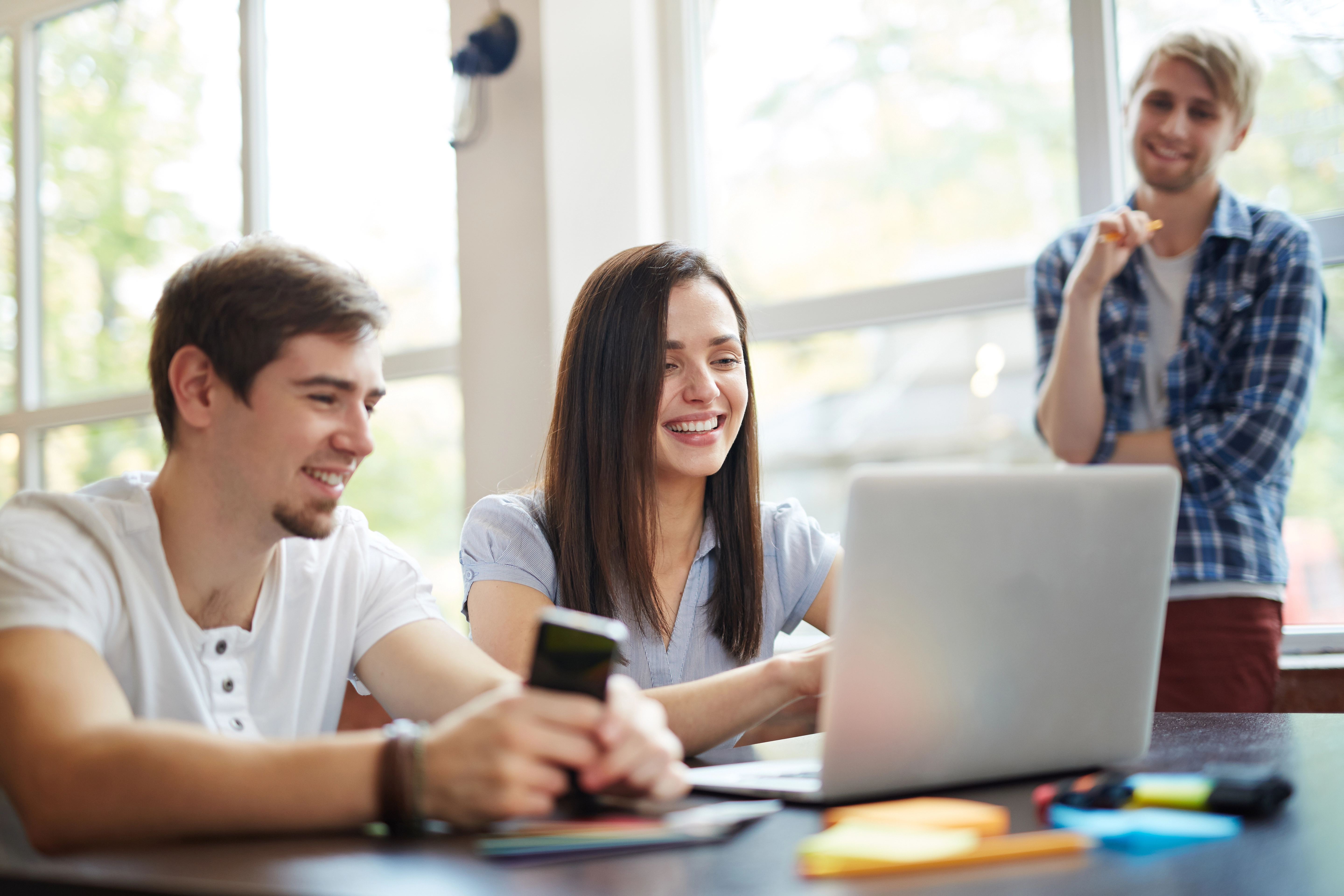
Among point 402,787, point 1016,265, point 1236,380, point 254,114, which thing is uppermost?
point 254,114

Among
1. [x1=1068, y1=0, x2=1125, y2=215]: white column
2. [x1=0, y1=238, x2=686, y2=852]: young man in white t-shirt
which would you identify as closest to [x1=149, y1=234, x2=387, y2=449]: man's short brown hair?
[x1=0, y1=238, x2=686, y2=852]: young man in white t-shirt

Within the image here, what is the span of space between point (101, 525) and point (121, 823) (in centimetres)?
43

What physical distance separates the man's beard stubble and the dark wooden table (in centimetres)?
45

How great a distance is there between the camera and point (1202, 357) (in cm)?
206

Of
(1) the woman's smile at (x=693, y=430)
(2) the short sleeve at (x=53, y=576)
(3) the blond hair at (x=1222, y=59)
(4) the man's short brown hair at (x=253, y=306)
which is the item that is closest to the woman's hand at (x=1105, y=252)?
(3) the blond hair at (x=1222, y=59)

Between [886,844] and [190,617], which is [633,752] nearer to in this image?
[886,844]

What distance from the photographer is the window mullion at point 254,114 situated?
380cm

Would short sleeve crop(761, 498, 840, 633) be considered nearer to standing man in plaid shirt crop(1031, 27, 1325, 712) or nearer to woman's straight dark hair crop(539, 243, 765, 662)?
woman's straight dark hair crop(539, 243, 765, 662)

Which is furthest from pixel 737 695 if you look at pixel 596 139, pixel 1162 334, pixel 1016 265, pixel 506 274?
pixel 596 139

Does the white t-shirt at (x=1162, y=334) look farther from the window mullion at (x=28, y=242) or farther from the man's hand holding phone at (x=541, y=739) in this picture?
the window mullion at (x=28, y=242)

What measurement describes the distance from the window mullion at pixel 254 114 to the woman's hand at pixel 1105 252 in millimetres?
2738

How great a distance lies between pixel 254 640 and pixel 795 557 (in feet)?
2.82

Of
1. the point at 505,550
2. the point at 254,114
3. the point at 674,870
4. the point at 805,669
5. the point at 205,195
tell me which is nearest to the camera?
the point at 674,870

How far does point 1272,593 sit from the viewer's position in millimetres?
2027
